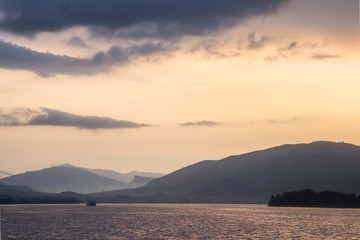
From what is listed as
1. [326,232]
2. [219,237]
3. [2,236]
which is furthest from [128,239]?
[326,232]

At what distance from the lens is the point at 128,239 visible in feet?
425

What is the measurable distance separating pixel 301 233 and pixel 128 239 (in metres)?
51.0

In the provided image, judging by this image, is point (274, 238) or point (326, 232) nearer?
point (274, 238)

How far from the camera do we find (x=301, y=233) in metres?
151

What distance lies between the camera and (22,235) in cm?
13700

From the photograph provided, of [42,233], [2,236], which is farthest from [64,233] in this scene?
[2,236]

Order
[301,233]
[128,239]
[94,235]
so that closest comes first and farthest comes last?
[128,239] < [94,235] < [301,233]

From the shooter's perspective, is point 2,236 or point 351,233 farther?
point 351,233

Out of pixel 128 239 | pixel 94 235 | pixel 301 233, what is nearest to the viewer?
pixel 128 239

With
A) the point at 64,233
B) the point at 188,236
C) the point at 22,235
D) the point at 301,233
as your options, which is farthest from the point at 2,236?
the point at 301,233

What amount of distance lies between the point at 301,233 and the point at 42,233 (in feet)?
232

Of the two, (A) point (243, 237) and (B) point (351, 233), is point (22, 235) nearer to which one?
(A) point (243, 237)

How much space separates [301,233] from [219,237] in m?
29.1

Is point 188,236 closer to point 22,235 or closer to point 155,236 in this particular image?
point 155,236
